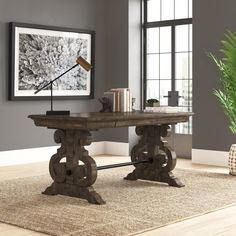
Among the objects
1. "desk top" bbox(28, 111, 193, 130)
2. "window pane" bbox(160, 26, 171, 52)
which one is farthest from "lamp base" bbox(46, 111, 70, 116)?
"window pane" bbox(160, 26, 171, 52)

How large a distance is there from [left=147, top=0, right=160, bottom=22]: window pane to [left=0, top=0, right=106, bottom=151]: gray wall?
0.71 metres

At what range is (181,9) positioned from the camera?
8484 millimetres

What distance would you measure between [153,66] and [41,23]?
6.45 ft

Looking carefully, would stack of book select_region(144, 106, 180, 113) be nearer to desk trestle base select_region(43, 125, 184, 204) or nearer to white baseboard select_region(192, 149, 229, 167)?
desk trestle base select_region(43, 125, 184, 204)

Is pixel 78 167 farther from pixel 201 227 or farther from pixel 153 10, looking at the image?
pixel 153 10

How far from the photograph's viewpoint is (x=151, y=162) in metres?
6.21

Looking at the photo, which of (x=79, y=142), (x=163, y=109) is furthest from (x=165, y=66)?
(x=79, y=142)

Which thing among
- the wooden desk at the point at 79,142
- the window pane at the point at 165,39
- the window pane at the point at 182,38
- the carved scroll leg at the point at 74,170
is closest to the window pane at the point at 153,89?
the window pane at the point at 165,39

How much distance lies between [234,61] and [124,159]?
2488mm

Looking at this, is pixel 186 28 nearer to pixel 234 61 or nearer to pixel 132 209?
pixel 234 61

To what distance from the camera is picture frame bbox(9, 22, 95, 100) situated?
7668 millimetres

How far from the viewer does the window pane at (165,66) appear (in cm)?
866

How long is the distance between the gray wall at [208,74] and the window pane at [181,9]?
0.54 m

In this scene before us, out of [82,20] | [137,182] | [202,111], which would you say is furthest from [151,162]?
[82,20]
